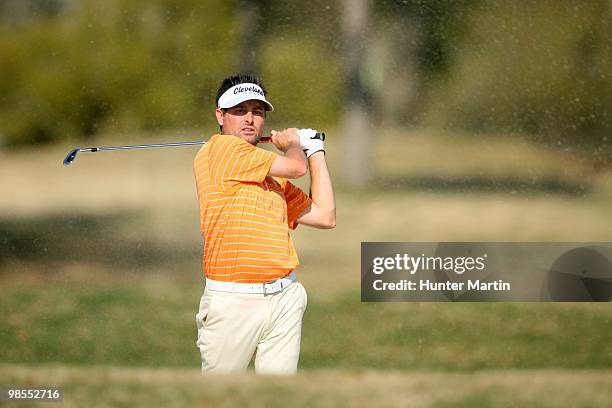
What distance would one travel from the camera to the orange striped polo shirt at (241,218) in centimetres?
284

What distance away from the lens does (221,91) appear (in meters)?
3.03

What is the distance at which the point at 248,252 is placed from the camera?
112 inches

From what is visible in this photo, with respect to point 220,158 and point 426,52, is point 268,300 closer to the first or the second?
point 220,158

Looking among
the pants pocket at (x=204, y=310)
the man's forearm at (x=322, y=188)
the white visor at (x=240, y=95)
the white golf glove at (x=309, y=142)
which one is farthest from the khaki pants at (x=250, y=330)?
the white visor at (x=240, y=95)

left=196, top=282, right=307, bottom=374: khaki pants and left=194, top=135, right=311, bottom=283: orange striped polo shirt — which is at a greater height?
left=194, top=135, right=311, bottom=283: orange striped polo shirt

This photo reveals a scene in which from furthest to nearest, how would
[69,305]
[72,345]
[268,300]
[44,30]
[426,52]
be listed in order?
[426,52], [44,30], [69,305], [72,345], [268,300]

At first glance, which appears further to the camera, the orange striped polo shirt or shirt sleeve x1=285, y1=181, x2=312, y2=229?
shirt sleeve x1=285, y1=181, x2=312, y2=229

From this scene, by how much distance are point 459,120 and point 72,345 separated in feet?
9.81

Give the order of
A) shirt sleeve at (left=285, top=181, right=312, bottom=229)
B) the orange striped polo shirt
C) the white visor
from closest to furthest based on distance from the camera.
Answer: the orange striped polo shirt
the white visor
shirt sleeve at (left=285, top=181, right=312, bottom=229)

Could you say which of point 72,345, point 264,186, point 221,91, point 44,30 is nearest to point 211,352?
point 264,186

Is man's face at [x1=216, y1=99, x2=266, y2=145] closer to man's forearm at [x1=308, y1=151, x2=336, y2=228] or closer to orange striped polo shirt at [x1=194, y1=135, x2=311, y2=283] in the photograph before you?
orange striped polo shirt at [x1=194, y1=135, x2=311, y2=283]

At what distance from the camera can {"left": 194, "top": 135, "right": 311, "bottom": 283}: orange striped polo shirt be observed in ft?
9.30

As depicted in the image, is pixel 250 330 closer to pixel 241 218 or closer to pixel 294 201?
pixel 241 218

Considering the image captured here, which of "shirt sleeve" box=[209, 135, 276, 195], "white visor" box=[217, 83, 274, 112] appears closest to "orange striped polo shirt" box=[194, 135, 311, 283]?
"shirt sleeve" box=[209, 135, 276, 195]
